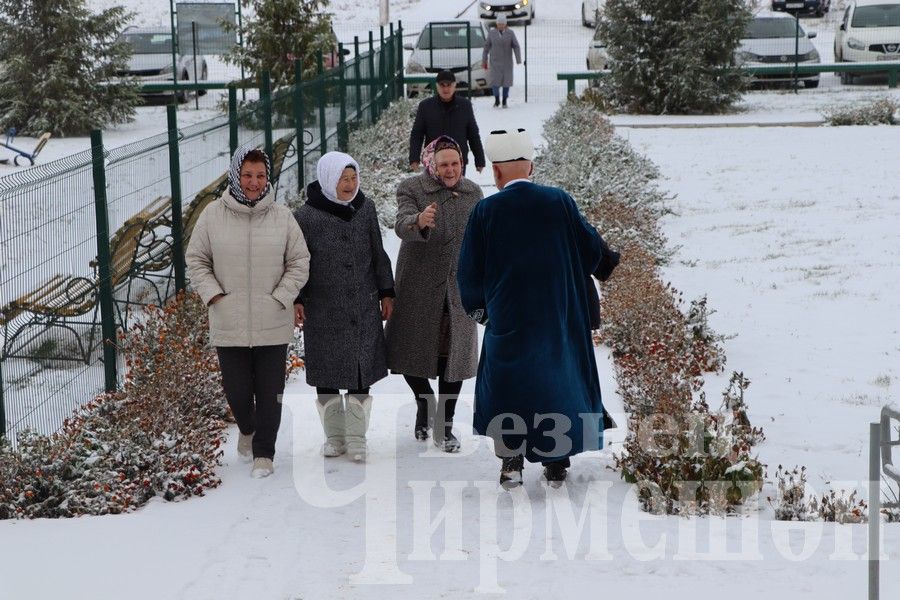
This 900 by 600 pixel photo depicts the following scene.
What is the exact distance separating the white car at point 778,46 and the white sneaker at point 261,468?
22.7 m

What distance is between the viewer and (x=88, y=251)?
721 cm

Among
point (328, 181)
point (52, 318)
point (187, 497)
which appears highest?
point (328, 181)

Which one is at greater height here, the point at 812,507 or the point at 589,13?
the point at 589,13

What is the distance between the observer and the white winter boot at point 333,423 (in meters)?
6.54

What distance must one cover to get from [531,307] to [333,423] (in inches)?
55.4

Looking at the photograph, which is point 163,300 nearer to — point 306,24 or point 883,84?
point 306,24

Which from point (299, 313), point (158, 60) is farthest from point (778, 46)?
point (299, 313)

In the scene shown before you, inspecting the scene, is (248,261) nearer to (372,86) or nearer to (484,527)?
(484,527)

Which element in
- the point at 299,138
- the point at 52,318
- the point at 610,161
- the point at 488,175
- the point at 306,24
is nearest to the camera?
the point at 52,318

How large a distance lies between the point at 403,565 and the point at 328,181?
1935mm

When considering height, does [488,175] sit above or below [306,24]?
below

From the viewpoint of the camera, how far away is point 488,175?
16562 mm

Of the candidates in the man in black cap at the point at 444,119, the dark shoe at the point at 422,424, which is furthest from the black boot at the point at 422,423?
the man in black cap at the point at 444,119

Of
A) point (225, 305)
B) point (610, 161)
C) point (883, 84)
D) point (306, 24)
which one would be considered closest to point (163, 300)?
point (225, 305)
